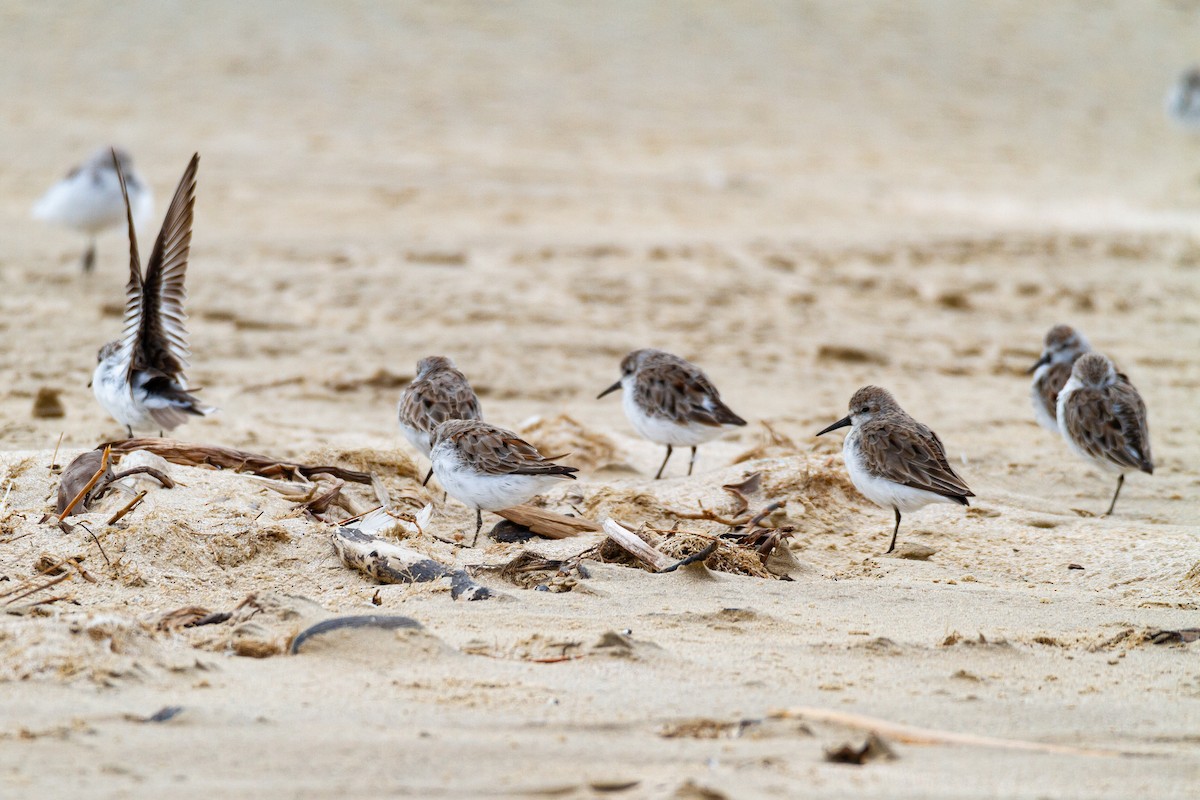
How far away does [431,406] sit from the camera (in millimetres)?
6691

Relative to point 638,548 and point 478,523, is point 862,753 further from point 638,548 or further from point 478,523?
point 478,523

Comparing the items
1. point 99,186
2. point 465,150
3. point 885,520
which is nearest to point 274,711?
point 885,520

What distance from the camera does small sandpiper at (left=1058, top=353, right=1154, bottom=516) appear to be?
267 inches

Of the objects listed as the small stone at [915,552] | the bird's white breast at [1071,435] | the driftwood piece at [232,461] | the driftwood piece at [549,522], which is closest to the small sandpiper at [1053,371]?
the bird's white breast at [1071,435]

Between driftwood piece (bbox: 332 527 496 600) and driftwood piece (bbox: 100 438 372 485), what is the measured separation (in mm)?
924

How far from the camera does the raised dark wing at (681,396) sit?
704 centimetres

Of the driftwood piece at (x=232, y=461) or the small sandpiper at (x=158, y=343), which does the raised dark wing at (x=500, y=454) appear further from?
the small sandpiper at (x=158, y=343)

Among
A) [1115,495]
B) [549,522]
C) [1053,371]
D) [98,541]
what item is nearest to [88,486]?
[98,541]

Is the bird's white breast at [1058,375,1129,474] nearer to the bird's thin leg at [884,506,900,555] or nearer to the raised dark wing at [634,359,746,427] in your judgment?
Result: the bird's thin leg at [884,506,900,555]

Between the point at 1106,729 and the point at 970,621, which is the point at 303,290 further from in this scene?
the point at 1106,729

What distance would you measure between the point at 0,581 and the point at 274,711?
1.50 m

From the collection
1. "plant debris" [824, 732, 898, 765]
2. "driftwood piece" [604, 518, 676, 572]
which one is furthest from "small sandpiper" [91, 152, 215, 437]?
"plant debris" [824, 732, 898, 765]

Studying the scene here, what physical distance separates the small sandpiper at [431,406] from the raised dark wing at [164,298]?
1141 mm

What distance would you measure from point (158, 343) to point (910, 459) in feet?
11.3
